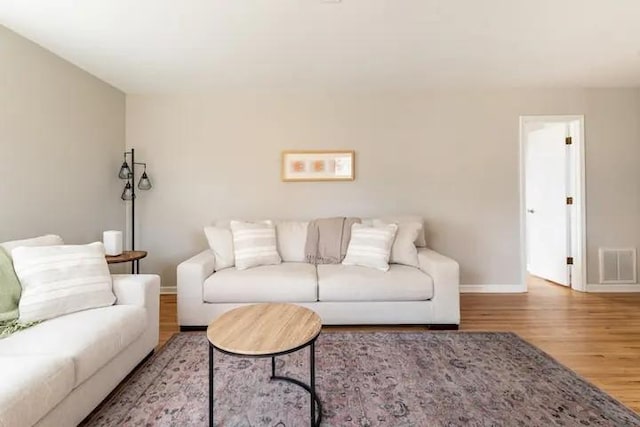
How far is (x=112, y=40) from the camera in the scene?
2.41 metres

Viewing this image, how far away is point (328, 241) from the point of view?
118 inches

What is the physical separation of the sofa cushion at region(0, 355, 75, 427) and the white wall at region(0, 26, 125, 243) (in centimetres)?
152

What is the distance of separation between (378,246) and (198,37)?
7.24ft

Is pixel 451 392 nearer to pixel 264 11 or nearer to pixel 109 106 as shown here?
pixel 264 11

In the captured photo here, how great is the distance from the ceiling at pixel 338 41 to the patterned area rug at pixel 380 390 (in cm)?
229

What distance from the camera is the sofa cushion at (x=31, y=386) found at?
3.43ft

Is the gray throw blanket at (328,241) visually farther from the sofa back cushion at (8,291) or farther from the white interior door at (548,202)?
the white interior door at (548,202)

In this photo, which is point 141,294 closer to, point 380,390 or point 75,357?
point 75,357

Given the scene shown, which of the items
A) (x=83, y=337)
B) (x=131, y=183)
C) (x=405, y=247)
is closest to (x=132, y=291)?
(x=83, y=337)

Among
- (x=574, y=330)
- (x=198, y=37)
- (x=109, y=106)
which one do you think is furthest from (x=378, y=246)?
(x=109, y=106)

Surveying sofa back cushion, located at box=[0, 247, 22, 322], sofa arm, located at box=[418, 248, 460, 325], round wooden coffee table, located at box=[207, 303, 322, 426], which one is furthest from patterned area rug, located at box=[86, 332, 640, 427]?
sofa back cushion, located at box=[0, 247, 22, 322]

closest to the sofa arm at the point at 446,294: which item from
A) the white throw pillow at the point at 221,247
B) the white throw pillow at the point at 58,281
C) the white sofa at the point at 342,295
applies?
the white sofa at the point at 342,295

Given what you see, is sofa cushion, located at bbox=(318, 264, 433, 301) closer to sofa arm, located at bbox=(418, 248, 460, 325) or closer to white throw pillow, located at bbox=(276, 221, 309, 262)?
sofa arm, located at bbox=(418, 248, 460, 325)

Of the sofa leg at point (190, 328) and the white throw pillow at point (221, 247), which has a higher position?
the white throw pillow at point (221, 247)
